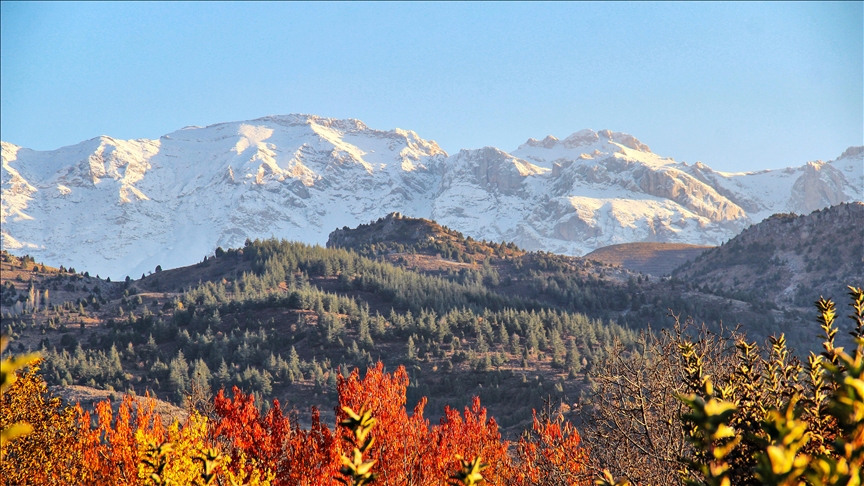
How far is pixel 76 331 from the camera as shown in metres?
58.8

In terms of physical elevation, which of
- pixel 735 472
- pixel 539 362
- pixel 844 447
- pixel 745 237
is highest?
pixel 745 237

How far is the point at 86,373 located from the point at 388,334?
22309 millimetres

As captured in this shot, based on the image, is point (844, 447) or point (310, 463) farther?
point (310, 463)

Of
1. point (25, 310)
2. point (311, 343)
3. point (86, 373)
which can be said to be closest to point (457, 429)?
point (86, 373)

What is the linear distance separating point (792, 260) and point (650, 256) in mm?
70964

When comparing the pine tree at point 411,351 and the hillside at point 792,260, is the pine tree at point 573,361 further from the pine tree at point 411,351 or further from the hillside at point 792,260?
the hillside at point 792,260

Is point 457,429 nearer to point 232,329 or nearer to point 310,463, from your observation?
point 310,463

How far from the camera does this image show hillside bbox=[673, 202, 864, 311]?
88.7 meters

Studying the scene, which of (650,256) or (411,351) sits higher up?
(650,256)

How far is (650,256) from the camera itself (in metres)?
171

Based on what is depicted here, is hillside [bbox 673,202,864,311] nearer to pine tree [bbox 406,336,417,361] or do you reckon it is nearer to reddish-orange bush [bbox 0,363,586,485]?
pine tree [bbox 406,336,417,361]

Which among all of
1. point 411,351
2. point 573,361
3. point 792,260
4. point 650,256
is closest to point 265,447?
point 411,351

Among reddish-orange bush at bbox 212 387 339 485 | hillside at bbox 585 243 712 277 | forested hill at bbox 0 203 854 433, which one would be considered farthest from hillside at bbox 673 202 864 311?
reddish-orange bush at bbox 212 387 339 485

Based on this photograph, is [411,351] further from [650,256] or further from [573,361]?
[650,256]
